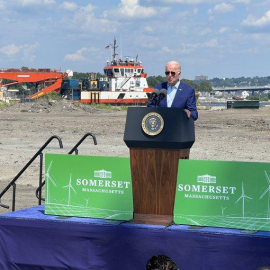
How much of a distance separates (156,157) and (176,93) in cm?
98

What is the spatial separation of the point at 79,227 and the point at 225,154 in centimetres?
1554

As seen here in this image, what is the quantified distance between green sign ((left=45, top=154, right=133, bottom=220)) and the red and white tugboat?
2181 inches

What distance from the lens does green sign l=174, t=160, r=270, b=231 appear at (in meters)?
7.30

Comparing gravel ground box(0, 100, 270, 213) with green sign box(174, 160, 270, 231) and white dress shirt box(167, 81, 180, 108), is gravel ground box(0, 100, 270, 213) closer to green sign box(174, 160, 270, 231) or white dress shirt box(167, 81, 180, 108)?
white dress shirt box(167, 81, 180, 108)

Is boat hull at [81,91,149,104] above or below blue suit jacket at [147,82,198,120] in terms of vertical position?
below

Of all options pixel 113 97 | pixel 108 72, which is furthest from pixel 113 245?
pixel 108 72

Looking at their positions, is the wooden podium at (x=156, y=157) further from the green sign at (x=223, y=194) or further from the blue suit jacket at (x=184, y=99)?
the blue suit jacket at (x=184, y=99)

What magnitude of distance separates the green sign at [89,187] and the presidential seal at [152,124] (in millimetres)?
444

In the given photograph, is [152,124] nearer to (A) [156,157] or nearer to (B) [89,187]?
(A) [156,157]

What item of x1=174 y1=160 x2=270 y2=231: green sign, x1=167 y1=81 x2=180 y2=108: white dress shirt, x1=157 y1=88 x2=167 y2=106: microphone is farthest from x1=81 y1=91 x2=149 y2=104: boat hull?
x1=174 y1=160 x2=270 y2=231: green sign

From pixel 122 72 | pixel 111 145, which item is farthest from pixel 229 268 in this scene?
pixel 122 72

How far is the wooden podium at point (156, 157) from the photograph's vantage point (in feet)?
24.9

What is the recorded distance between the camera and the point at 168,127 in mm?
7609

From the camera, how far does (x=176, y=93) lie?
8320mm
